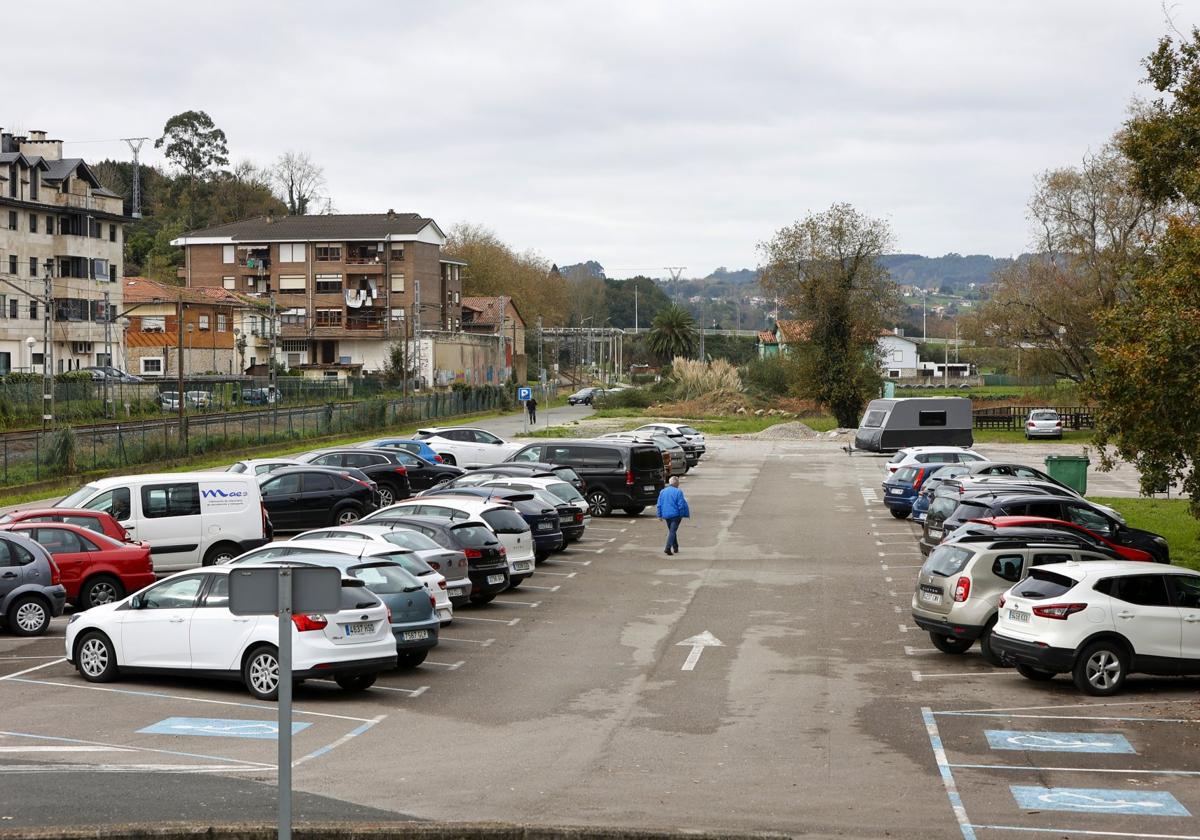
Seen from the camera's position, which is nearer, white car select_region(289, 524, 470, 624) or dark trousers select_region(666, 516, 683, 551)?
white car select_region(289, 524, 470, 624)

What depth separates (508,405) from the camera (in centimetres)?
9756

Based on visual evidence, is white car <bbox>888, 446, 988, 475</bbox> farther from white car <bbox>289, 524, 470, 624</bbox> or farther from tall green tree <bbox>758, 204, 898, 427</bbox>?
tall green tree <bbox>758, 204, 898, 427</bbox>

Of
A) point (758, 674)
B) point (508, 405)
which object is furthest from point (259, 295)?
point (758, 674)

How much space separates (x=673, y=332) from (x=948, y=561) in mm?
117755

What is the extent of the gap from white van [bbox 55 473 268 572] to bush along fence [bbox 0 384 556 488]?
15.9 meters

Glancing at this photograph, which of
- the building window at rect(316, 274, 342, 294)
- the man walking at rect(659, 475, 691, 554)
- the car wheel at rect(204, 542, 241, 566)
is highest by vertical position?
the building window at rect(316, 274, 342, 294)

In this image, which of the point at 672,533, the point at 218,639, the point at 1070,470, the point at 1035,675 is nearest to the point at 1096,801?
the point at 1035,675

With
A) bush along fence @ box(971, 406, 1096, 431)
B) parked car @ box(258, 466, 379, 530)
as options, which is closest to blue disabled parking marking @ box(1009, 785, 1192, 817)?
parked car @ box(258, 466, 379, 530)

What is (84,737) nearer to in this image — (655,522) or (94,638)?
(94,638)

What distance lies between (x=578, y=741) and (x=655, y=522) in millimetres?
22096

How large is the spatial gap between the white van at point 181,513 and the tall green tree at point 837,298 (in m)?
61.3

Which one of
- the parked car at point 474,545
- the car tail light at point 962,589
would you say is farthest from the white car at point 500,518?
the car tail light at point 962,589

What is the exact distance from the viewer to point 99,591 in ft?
70.2

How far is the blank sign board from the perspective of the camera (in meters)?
8.45
